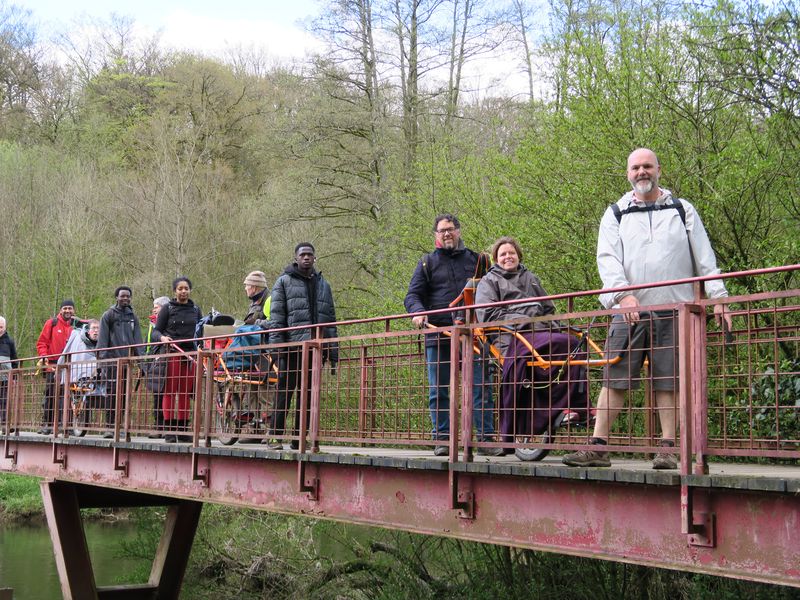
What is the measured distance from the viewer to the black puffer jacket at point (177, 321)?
11492 millimetres

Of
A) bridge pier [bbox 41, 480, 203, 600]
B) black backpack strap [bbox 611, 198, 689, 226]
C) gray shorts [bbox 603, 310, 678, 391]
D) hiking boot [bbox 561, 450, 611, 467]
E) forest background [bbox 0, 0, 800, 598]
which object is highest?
forest background [bbox 0, 0, 800, 598]

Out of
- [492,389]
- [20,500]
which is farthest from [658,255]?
[20,500]

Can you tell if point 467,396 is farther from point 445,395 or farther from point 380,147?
point 380,147

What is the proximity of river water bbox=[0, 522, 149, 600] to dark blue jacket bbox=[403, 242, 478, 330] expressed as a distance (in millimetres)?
11654

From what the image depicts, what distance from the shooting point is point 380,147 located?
77.3 feet

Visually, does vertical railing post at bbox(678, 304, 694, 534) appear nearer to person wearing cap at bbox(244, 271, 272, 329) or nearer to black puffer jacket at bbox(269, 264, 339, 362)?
black puffer jacket at bbox(269, 264, 339, 362)

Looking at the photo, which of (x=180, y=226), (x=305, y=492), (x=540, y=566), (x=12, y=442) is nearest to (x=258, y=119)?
(x=180, y=226)

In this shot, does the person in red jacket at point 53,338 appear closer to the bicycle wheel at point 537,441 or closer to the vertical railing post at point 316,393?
the vertical railing post at point 316,393

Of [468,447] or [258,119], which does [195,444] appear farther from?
[258,119]

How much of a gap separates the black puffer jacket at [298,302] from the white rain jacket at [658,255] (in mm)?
3760

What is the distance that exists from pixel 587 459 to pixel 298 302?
401 centimetres

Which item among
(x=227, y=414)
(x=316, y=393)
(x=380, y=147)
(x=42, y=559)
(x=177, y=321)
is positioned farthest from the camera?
(x=380, y=147)

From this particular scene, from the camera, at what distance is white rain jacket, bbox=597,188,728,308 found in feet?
18.7

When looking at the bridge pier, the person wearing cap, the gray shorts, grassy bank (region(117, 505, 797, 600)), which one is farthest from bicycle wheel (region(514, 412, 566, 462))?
the bridge pier
